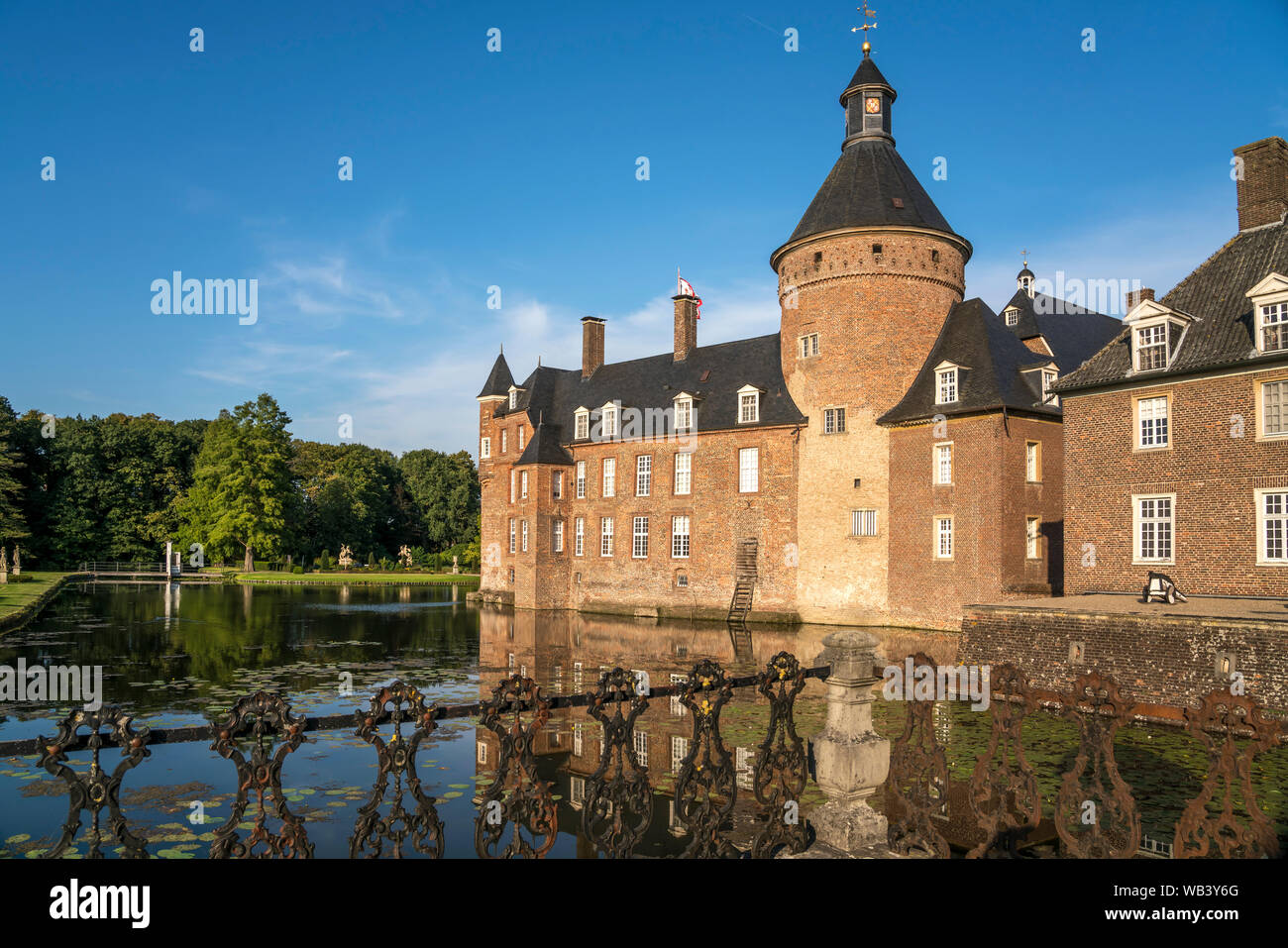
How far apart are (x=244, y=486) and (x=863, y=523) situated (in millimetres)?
45467

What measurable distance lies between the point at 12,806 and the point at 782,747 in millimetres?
7748

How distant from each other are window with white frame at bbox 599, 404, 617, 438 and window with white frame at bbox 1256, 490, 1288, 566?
25845 mm

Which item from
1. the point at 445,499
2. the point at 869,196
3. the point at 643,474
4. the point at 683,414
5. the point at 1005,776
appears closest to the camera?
the point at 1005,776

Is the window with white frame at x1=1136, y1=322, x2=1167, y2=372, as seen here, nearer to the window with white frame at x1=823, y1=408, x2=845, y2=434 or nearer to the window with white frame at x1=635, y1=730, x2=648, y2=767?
the window with white frame at x1=823, y1=408, x2=845, y2=434

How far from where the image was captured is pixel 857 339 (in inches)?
1227

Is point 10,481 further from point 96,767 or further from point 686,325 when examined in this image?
point 96,767

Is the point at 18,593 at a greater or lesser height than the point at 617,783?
lesser

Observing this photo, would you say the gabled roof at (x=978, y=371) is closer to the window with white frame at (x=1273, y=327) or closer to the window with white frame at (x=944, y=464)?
the window with white frame at (x=944, y=464)

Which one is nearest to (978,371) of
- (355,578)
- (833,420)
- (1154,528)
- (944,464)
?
(944,464)

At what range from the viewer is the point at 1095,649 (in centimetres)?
1574

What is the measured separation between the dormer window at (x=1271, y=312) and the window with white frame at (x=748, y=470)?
18.1 meters
